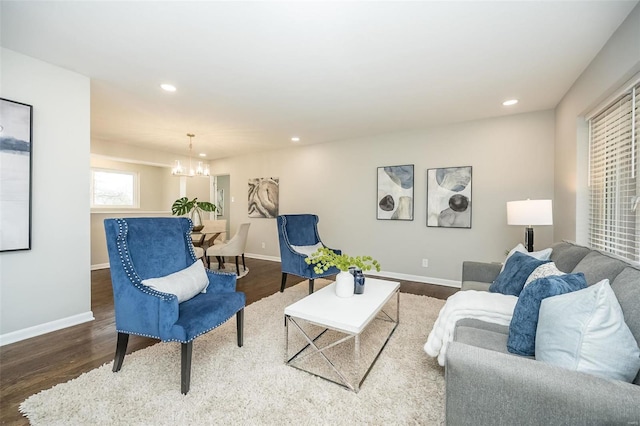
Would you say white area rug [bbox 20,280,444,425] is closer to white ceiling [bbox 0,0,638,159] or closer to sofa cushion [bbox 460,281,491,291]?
sofa cushion [bbox 460,281,491,291]

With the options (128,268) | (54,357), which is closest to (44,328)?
(54,357)

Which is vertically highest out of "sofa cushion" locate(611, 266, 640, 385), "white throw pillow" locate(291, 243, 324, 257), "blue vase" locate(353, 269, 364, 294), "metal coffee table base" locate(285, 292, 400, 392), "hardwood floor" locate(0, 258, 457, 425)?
"sofa cushion" locate(611, 266, 640, 385)

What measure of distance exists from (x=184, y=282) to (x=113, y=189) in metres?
5.47

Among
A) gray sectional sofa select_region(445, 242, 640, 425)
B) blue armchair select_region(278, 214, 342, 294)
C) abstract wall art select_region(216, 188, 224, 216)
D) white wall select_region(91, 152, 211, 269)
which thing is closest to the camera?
A: gray sectional sofa select_region(445, 242, 640, 425)

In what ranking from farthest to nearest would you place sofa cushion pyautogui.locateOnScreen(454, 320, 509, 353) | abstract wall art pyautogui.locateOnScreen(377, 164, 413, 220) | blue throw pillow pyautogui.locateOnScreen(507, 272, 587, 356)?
1. abstract wall art pyautogui.locateOnScreen(377, 164, 413, 220)
2. sofa cushion pyautogui.locateOnScreen(454, 320, 509, 353)
3. blue throw pillow pyautogui.locateOnScreen(507, 272, 587, 356)

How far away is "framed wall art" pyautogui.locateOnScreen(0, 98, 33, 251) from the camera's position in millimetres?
2213

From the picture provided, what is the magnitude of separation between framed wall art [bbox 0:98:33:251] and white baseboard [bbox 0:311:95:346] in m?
0.71

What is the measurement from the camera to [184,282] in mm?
1996

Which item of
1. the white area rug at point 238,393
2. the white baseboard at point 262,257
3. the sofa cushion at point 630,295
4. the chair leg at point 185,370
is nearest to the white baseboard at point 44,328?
the white area rug at point 238,393

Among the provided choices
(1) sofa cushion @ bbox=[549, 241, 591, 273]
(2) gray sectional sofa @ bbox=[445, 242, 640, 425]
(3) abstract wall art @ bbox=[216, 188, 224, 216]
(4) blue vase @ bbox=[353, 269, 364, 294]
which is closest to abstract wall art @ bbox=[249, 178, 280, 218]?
(3) abstract wall art @ bbox=[216, 188, 224, 216]

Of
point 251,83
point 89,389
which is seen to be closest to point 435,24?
point 251,83

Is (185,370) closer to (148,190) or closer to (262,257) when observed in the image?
(262,257)

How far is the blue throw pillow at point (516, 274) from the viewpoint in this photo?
192 cm

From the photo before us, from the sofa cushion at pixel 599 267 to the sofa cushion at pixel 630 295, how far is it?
0.09m
